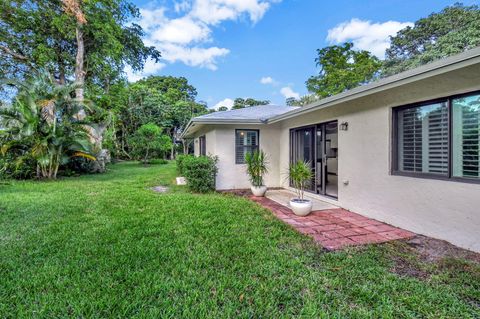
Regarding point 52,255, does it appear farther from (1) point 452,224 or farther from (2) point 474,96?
(2) point 474,96

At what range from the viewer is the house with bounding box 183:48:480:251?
12.0 feet

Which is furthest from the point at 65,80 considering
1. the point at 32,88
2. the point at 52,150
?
the point at 52,150

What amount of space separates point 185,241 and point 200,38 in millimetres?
15714

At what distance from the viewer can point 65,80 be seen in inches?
635

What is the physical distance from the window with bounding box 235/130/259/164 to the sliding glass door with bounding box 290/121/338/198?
4.56ft

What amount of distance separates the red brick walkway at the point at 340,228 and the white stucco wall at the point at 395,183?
32 cm

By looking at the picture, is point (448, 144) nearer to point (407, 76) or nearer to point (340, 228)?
point (407, 76)

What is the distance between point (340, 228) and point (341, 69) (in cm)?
2336

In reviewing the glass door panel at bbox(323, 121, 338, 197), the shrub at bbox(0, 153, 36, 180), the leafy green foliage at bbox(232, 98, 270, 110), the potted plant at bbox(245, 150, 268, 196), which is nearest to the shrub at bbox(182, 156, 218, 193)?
the potted plant at bbox(245, 150, 268, 196)

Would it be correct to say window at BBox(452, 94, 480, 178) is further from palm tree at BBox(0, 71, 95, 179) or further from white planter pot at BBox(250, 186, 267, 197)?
palm tree at BBox(0, 71, 95, 179)

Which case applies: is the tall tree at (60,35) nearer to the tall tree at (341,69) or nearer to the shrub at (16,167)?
the shrub at (16,167)

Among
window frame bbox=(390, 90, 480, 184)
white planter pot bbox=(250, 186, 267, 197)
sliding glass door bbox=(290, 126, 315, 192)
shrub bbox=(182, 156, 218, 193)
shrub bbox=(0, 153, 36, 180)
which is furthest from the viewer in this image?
shrub bbox=(0, 153, 36, 180)

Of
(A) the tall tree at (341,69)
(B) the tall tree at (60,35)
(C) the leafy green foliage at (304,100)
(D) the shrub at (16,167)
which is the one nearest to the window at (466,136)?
(D) the shrub at (16,167)

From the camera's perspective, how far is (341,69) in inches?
951
